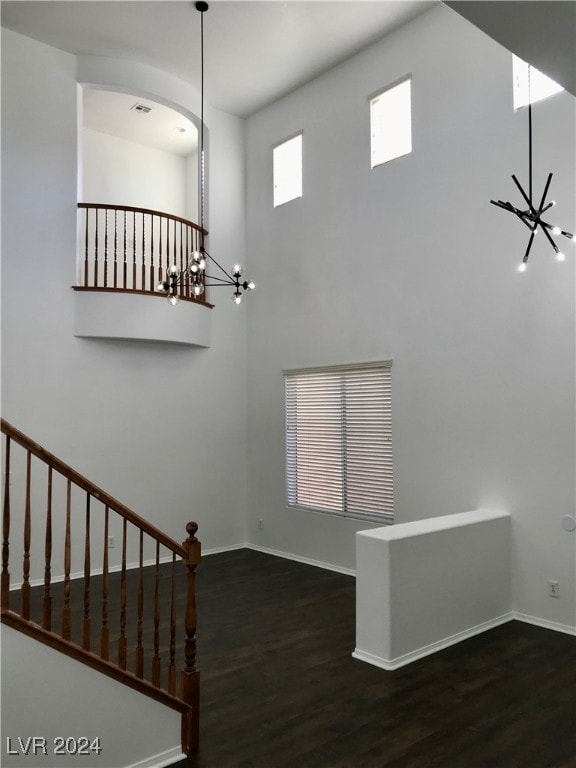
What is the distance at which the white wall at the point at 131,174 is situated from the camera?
29.6 feet

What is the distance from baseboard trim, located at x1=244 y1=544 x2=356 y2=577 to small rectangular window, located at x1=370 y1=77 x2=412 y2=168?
14.8 ft

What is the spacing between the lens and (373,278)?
22.4 feet

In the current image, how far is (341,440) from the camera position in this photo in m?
7.18

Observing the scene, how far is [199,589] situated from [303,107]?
5859 millimetres

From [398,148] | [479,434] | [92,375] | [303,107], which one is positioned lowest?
[479,434]

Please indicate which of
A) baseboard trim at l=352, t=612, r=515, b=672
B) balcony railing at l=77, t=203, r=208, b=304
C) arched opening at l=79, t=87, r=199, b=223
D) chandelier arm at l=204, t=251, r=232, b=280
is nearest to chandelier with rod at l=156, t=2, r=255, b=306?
chandelier arm at l=204, t=251, r=232, b=280

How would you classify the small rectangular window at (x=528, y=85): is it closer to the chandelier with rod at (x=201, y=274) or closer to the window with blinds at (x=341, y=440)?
the window with blinds at (x=341, y=440)

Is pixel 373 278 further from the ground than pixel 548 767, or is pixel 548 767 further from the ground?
pixel 373 278

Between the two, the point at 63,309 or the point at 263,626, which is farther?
the point at 63,309

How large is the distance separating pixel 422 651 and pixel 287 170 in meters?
6.04

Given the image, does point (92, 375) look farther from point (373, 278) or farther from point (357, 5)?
point (357, 5)

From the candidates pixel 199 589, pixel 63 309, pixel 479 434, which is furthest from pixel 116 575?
pixel 479 434

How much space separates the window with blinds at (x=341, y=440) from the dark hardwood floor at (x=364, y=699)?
4.97 feet

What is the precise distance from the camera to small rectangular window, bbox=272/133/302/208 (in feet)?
26.2
